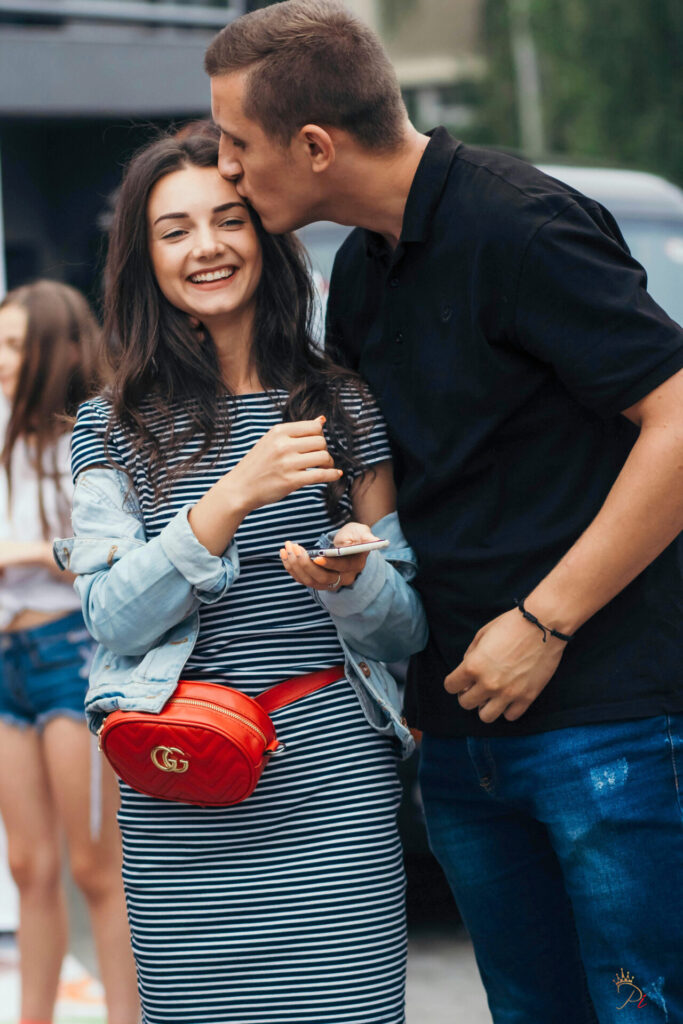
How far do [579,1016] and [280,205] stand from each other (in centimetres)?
154

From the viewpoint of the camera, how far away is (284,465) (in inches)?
78.2

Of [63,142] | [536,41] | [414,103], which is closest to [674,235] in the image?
[63,142]

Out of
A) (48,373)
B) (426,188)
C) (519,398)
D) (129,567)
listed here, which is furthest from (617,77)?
(129,567)

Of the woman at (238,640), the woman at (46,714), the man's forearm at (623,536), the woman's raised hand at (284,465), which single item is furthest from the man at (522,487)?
the woman at (46,714)

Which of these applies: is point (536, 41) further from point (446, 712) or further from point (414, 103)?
point (446, 712)

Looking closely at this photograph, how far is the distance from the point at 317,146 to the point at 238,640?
85cm

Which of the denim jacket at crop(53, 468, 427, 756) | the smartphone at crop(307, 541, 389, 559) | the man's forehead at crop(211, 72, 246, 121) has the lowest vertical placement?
the denim jacket at crop(53, 468, 427, 756)

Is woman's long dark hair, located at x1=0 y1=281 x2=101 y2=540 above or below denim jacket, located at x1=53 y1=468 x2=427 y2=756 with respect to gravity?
below

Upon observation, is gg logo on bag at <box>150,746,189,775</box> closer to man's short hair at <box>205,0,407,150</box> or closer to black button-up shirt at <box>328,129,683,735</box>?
black button-up shirt at <box>328,129,683,735</box>

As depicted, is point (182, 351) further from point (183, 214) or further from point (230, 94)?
point (230, 94)

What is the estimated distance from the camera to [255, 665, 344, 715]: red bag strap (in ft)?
7.14

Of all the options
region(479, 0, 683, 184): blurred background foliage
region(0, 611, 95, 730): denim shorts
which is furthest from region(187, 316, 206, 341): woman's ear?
region(479, 0, 683, 184): blurred background foliage

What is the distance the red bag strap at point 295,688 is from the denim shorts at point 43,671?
52.5 inches

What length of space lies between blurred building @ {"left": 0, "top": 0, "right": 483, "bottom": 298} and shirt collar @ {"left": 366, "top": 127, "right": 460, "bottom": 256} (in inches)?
209
